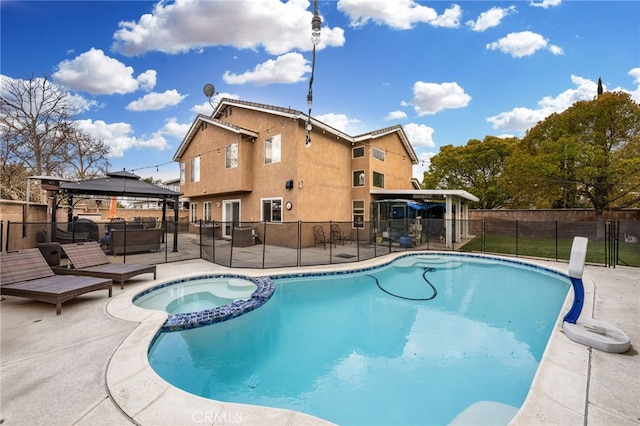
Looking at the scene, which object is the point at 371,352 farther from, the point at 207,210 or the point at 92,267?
the point at 207,210

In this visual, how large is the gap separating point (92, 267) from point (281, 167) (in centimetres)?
811

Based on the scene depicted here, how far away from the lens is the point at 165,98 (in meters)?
20.8

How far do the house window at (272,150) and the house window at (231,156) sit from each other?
1.72m

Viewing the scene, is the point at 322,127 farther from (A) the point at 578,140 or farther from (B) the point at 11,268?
(A) the point at 578,140

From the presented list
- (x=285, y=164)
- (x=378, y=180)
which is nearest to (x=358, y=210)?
(x=378, y=180)

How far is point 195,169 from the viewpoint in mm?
17312

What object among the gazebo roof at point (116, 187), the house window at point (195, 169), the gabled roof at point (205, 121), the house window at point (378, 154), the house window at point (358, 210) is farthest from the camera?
the house window at point (195, 169)

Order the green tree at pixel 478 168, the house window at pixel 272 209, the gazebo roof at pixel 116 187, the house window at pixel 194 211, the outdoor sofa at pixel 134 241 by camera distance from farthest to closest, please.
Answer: the green tree at pixel 478 168 < the house window at pixel 194 211 < the house window at pixel 272 209 < the outdoor sofa at pixel 134 241 < the gazebo roof at pixel 116 187

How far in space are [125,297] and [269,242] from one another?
808 cm

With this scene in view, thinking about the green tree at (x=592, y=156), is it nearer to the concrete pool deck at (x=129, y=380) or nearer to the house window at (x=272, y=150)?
the concrete pool deck at (x=129, y=380)

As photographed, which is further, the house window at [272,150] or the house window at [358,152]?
the house window at [358,152]

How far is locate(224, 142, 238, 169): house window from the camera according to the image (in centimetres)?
1391

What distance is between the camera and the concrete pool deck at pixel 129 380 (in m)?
2.12

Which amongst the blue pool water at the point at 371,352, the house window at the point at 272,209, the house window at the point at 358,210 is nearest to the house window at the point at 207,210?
the house window at the point at 272,209
